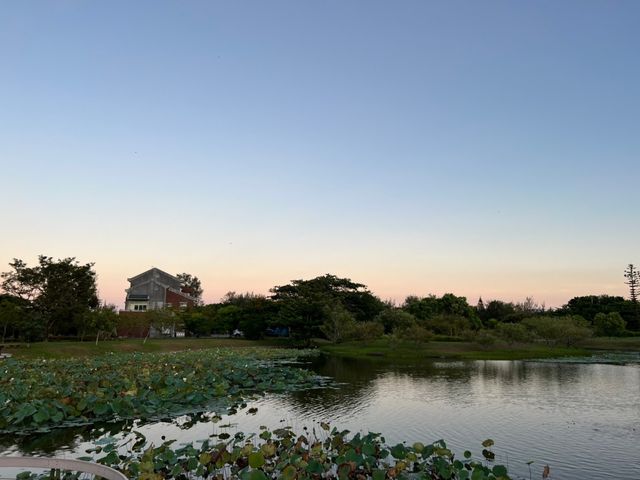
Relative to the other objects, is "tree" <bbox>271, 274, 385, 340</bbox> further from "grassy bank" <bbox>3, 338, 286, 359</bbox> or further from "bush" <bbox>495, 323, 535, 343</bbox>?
"bush" <bbox>495, 323, 535, 343</bbox>

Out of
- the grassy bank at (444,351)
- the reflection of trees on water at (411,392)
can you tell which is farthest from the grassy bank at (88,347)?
the reflection of trees on water at (411,392)

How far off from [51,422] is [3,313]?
114 feet

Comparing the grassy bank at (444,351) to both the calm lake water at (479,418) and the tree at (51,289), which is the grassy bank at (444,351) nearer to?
the calm lake water at (479,418)

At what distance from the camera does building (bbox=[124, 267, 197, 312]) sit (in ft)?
281

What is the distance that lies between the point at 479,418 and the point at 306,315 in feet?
168

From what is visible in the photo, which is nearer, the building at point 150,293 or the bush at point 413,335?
the bush at point 413,335

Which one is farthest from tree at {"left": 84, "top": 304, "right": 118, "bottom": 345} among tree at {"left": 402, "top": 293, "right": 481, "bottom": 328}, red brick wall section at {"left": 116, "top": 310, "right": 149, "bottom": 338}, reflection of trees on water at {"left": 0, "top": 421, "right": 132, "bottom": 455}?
tree at {"left": 402, "top": 293, "right": 481, "bottom": 328}

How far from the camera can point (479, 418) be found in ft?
59.0

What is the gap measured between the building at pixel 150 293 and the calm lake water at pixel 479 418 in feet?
207

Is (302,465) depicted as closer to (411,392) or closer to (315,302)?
(411,392)

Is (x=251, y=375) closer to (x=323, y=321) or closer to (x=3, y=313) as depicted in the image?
(x=3, y=313)

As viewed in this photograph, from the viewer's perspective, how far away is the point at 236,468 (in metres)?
10.0

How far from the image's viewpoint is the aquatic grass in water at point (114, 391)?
15805 millimetres

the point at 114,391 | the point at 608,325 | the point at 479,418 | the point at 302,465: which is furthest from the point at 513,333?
the point at 302,465
